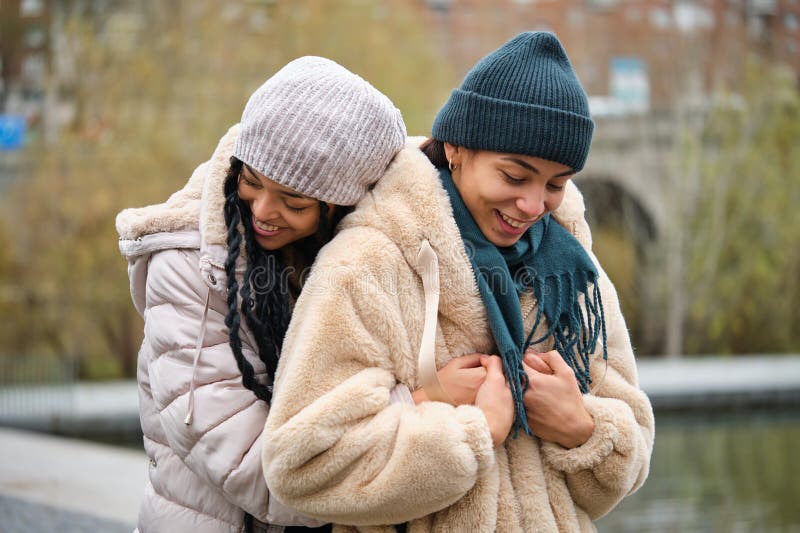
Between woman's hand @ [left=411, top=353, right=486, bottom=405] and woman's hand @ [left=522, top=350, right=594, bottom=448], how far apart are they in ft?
0.35

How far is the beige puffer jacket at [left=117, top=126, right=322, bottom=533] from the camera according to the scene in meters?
2.06

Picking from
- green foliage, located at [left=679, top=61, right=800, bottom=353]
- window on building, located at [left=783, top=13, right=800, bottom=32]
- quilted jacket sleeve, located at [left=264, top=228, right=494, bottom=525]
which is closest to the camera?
quilted jacket sleeve, located at [left=264, top=228, right=494, bottom=525]

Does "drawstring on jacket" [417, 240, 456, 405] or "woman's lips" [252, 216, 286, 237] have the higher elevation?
"woman's lips" [252, 216, 286, 237]

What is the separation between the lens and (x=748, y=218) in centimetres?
2073

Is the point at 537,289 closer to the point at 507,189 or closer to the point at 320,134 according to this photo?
the point at 507,189

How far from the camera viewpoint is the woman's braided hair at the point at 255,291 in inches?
83.1

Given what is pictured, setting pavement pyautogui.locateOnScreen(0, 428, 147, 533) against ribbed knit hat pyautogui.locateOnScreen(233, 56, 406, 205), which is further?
pavement pyautogui.locateOnScreen(0, 428, 147, 533)

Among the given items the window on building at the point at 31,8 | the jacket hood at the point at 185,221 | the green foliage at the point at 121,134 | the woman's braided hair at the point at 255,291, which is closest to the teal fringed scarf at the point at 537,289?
the woman's braided hair at the point at 255,291

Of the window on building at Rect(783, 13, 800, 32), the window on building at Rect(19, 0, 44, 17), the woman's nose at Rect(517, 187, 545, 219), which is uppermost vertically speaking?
the woman's nose at Rect(517, 187, 545, 219)

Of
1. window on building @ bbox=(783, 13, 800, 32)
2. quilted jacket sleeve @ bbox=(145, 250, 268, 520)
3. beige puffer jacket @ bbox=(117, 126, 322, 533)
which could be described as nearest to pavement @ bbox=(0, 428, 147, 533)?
beige puffer jacket @ bbox=(117, 126, 322, 533)

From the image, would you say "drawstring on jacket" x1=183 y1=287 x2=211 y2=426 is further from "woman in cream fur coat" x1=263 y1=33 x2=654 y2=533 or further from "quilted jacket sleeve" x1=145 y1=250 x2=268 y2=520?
"woman in cream fur coat" x1=263 y1=33 x2=654 y2=533

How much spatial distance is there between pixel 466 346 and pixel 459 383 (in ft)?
0.32

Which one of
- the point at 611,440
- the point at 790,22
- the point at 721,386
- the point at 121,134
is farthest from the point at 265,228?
the point at 790,22

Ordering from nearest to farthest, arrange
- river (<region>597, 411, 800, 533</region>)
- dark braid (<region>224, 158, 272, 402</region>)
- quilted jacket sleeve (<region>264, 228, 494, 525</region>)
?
quilted jacket sleeve (<region>264, 228, 494, 525</region>)
dark braid (<region>224, 158, 272, 402</region>)
river (<region>597, 411, 800, 533</region>)
